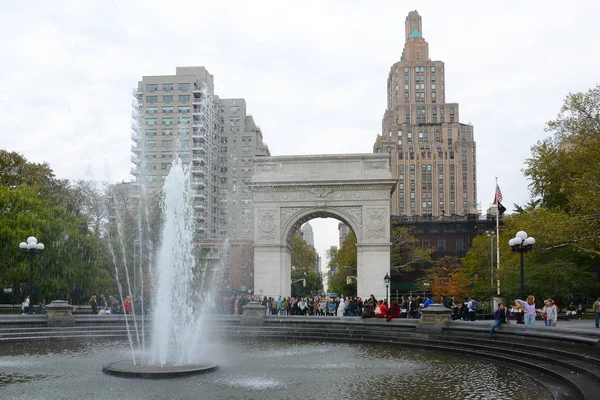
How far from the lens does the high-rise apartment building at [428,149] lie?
333 ft

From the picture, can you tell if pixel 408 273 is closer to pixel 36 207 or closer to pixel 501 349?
pixel 36 207

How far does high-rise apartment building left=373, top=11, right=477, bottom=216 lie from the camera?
101 meters

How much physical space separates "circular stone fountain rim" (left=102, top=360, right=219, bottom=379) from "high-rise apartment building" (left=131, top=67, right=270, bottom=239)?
58.5 metres

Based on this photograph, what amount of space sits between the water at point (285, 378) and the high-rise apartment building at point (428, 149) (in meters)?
83.5

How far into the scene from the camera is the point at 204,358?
1528 cm

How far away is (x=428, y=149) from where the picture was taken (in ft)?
339

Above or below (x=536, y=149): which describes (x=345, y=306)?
below

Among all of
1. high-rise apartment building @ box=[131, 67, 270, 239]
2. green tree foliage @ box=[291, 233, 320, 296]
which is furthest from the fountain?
high-rise apartment building @ box=[131, 67, 270, 239]

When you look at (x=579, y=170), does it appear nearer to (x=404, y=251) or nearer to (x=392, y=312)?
(x=392, y=312)

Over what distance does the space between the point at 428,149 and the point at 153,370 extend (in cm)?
9456

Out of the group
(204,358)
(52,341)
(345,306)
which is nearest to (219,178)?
(345,306)

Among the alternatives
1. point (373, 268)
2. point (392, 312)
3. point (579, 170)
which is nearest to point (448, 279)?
point (373, 268)

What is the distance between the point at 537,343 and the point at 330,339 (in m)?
7.82

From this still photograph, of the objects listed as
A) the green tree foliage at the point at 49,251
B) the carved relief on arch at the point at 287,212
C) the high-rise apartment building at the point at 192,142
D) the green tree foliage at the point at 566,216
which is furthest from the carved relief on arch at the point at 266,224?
the high-rise apartment building at the point at 192,142
